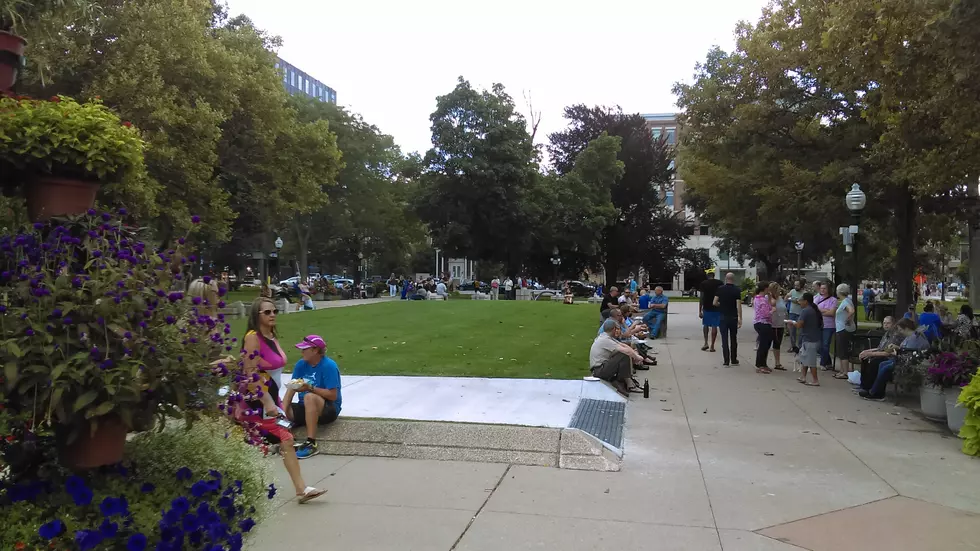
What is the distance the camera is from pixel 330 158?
26781 millimetres

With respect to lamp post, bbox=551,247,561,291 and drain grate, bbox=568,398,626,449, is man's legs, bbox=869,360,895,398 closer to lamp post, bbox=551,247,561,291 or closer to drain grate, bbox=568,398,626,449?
drain grate, bbox=568,398,626,449

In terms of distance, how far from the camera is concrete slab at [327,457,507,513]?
203 inches

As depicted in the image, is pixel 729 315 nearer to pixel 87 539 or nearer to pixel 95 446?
pixel 95 446

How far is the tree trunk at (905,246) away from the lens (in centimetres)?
1678

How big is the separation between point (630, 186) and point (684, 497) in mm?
48748

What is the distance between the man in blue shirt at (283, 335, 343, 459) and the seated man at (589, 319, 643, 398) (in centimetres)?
455

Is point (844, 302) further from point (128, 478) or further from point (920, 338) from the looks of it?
point (128, 478)

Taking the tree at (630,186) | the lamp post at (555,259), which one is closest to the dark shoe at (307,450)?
the lamp post at (555,259)

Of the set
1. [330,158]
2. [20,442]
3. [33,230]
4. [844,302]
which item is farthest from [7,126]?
[330,158]

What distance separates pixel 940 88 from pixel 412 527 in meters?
8.84

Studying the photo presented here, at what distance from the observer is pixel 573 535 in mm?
4484

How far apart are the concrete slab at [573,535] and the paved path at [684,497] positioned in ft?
0.04

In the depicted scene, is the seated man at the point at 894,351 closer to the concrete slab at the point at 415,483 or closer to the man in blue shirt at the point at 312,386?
the concrete slab at the point at 415,483

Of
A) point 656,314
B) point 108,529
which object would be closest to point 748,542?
point 108,529
